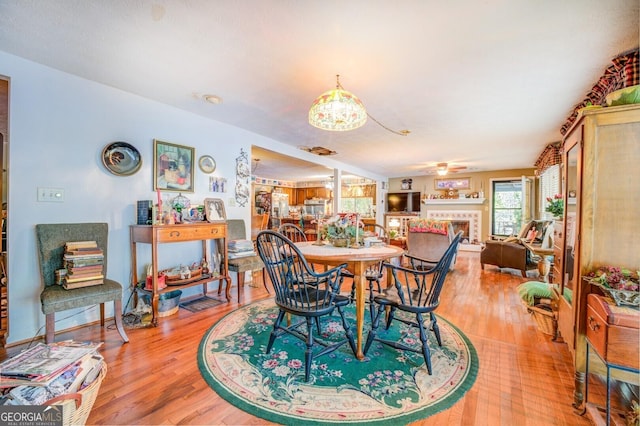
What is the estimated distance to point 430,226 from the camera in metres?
4.58

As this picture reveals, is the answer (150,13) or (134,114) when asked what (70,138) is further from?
(150,13)

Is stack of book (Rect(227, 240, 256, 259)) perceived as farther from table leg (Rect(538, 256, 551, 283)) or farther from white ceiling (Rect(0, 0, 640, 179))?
table leg (Rect(538, 256, 551, 283))

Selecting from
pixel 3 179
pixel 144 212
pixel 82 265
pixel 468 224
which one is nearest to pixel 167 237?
pixel 144 212

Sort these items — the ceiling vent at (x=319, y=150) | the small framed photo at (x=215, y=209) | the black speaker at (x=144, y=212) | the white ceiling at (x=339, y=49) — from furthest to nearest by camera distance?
the ceiling vent at (x=319, y=150) < the small framed photo at (x=215, y=209) < the black speaker at (x=144, y=212) < the white ceiling at (x=339, y=49)

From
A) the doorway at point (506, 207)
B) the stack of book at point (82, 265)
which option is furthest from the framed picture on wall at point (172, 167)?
the doorway at point (506, 207)

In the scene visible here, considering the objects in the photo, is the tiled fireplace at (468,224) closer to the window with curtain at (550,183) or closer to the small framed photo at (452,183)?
the small framed photo at (452,183)

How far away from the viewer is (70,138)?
2.40 metres

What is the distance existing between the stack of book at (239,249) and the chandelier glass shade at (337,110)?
1900 mm

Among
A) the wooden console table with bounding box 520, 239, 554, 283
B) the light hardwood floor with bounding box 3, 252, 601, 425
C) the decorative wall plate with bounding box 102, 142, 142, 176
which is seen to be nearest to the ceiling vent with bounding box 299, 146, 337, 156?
the decorative wall plate with bounding box 102, 142, 142, 176

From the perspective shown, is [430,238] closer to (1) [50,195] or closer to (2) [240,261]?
(2) [240,261]

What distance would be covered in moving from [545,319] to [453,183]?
6717 mm

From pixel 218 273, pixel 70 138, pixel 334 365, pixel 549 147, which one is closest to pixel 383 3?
pixel 334 365

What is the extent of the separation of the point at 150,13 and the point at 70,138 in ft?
4.99

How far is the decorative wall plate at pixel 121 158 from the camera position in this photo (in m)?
2.62
